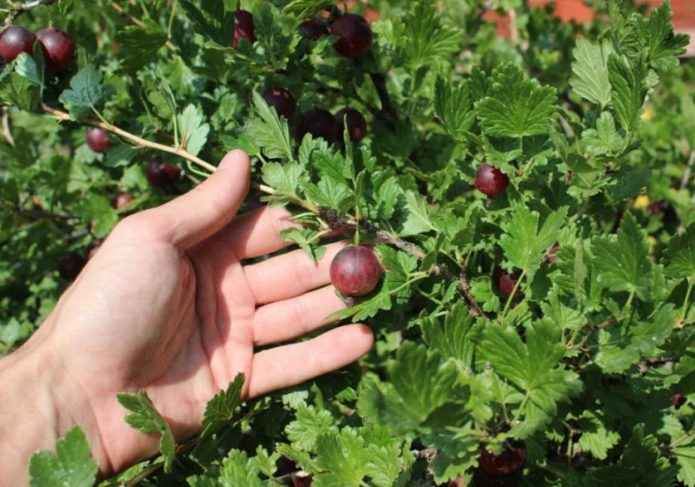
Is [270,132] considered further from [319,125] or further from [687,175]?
[687,175]

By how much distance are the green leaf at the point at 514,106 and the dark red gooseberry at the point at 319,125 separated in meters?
0.44

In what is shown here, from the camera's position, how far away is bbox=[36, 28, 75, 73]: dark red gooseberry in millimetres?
1389

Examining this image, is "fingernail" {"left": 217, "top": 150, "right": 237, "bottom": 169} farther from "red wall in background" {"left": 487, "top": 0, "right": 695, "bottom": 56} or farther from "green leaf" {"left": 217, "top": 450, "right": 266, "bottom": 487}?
"red wall in background" {"left": 487, "top": 0, "right": 695, "bottom": 56}

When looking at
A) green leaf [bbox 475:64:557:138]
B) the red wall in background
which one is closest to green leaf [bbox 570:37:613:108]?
green leaf [bbox 475:64:557:138]

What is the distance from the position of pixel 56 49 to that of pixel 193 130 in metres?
0.34

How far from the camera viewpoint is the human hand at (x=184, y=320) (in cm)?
133

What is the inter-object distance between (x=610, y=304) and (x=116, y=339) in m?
0.94

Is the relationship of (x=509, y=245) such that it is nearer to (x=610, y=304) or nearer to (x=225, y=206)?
(x=610, y=304)

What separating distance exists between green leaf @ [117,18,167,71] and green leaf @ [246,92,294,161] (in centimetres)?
29

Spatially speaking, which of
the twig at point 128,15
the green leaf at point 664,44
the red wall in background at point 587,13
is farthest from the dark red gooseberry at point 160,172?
the red wall in background at point 587,13

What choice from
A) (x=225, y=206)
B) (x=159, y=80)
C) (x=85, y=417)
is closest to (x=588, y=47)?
(x=225, y=206)

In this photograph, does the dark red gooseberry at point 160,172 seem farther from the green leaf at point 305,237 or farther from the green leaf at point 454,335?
the green leaf at point 454,335

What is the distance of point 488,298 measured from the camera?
1217 mm

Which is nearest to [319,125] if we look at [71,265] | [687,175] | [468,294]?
[468,294]
